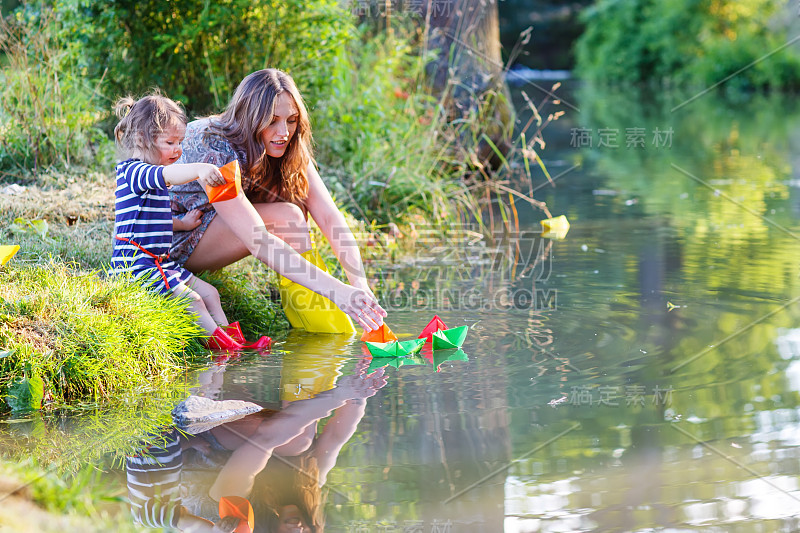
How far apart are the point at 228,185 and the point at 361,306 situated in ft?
2.31

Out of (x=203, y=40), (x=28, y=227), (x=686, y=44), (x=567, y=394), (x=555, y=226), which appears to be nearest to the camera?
→ (x=567, y=394)

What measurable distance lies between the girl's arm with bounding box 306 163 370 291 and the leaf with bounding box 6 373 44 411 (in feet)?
4.61

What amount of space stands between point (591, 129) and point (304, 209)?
32.4 ft

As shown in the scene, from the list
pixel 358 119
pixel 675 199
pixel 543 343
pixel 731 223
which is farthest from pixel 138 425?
pixel 675 199

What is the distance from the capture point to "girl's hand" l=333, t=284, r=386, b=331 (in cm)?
352

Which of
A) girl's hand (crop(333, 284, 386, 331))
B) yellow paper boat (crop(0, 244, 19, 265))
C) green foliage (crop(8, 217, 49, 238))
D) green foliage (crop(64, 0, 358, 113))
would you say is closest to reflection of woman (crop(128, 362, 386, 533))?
girl's hand (crop(333, 284, 386, 331))

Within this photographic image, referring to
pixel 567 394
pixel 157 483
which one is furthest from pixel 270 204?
pixel 157 483

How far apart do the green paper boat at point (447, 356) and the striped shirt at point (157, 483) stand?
3.72ft

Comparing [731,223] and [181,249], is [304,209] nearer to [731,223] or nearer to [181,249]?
[181,249]

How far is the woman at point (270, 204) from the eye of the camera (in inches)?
148

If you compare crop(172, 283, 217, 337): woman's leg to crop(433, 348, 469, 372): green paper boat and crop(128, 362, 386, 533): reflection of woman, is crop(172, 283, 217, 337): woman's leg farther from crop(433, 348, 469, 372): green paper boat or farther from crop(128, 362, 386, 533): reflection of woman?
crop(433, 348, 469, 372): green paper boat

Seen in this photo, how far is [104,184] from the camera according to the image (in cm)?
545

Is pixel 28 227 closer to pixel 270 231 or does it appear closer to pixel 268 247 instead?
pixel 270 231

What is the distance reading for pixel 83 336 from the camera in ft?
10.8
